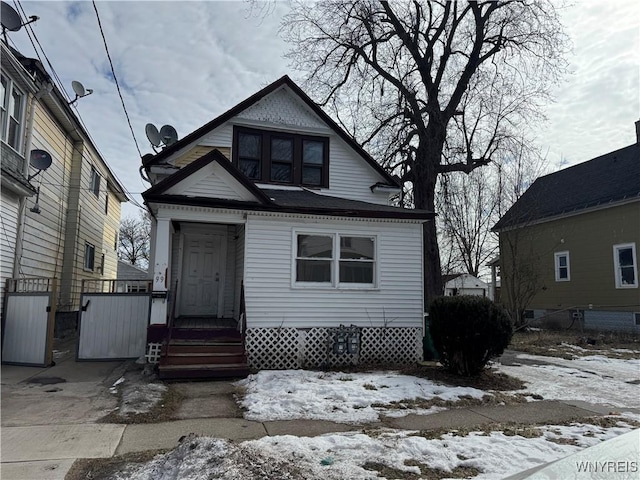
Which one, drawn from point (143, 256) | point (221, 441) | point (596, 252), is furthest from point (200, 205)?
point (143, 256)

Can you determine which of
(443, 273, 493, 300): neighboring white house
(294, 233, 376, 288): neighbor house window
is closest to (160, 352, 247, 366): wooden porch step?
(294, 233, 376, 288): neighbor house window

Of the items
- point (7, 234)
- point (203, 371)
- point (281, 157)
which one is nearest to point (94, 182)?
point (7, 234)

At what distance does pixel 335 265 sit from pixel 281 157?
12.8 ft

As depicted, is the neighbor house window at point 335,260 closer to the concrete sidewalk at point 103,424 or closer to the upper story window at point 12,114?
the concrete sidewalk at point 103,424

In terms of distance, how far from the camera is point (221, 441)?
4277 millimetres

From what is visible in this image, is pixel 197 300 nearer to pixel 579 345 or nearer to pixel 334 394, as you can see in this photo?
pixel 334 394

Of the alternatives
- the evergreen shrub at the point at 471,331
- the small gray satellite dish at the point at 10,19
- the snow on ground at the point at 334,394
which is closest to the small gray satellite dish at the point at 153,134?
the small gray satellite dish at the point at 10,19

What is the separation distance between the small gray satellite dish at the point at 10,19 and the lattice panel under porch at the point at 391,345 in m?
9.68

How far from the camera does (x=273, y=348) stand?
9703 mm

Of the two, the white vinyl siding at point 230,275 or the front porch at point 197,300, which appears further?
the white vinyl siding at point 230,275

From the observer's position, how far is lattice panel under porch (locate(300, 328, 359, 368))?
991 cm

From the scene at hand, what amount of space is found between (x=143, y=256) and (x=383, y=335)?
46.6 meters

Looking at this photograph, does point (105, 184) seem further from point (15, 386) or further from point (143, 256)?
point (143, 256)

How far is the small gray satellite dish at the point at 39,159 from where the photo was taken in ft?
35.2
